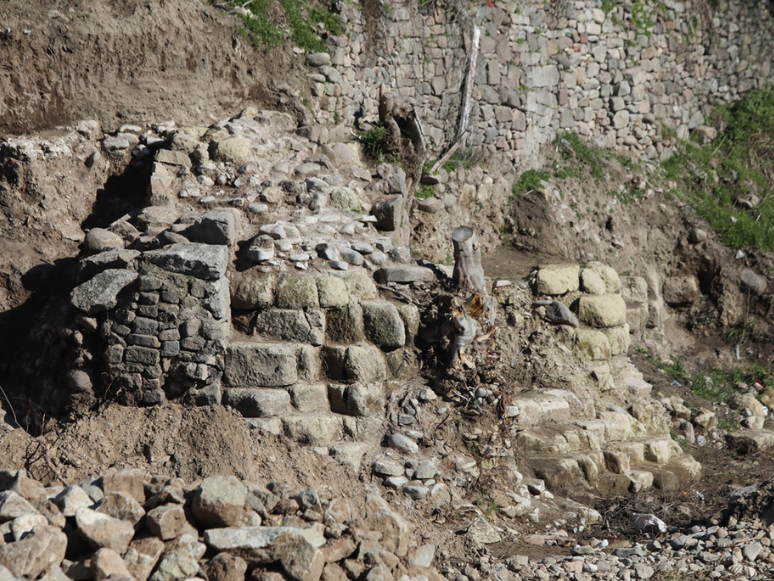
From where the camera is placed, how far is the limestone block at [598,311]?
26.1ft

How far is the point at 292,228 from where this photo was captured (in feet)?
21.1

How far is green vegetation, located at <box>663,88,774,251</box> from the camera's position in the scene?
37.1ft

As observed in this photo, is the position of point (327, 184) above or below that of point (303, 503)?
above

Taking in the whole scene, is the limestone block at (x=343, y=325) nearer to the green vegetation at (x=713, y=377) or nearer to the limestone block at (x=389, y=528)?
the limestone block at (x=389, y=528)

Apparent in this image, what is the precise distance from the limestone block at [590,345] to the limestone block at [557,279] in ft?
1.44

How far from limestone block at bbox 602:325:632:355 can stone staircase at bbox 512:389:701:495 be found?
60cm

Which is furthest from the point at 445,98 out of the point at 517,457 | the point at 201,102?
the point at 517,457

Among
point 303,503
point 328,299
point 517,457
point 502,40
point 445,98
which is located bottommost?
point 517,457

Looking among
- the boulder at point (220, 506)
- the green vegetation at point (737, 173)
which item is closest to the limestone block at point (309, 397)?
the boulder at point (220, 506)

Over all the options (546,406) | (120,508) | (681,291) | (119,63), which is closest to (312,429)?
(120,508)

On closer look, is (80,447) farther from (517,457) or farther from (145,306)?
(517,457)

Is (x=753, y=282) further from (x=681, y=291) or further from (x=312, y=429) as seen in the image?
(x=312, y=429)

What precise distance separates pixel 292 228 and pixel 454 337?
1483 millimetres

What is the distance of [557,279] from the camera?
26.1 feet
